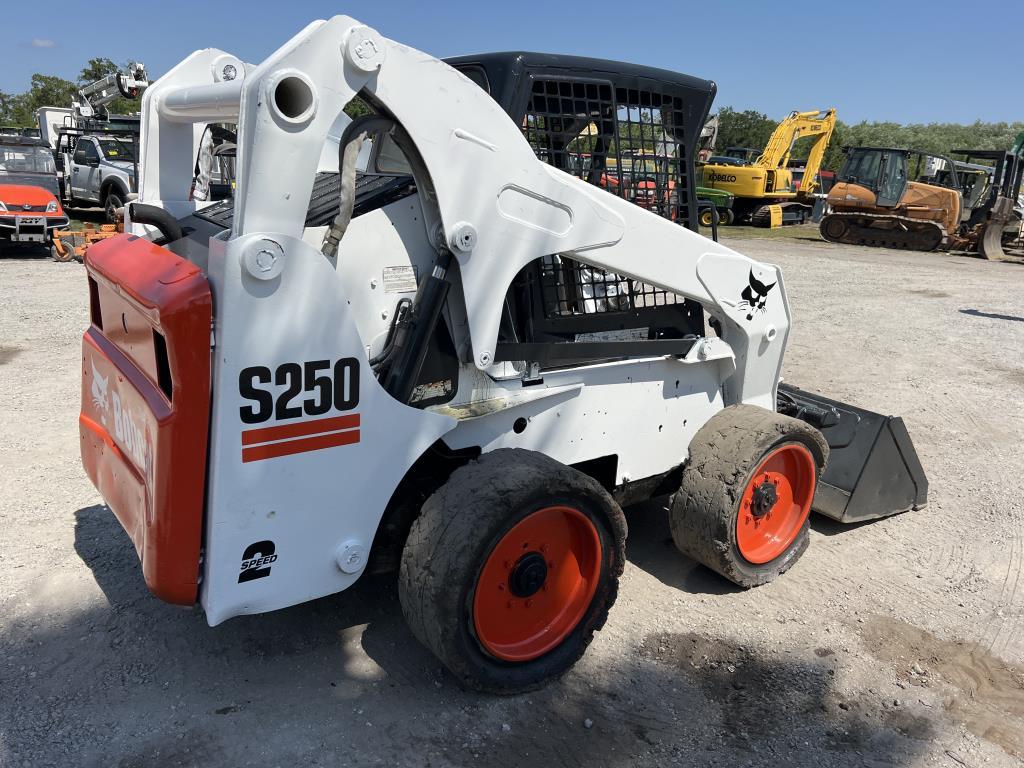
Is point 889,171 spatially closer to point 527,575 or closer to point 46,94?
point 527,575

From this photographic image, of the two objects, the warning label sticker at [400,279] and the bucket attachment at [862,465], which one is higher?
the warning label sticker at [400,279]

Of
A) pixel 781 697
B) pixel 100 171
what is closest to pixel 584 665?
pixel 781 697

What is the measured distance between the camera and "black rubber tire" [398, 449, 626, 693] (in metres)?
2.73

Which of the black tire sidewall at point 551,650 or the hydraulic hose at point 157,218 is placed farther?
the hydraulic hose at point 157,218

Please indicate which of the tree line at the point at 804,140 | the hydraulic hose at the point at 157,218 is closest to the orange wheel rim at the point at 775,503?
the hydraulic hose at the point at 157,218

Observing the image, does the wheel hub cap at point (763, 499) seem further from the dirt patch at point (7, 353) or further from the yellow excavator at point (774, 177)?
the yellow excavator at point (774, 177)

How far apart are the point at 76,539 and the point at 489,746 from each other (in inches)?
101

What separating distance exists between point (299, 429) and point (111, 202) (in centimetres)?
1509

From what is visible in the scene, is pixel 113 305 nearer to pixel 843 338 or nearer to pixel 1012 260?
pixel 843 338

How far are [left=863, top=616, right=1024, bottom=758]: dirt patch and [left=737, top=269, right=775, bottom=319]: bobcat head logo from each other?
5.19ft

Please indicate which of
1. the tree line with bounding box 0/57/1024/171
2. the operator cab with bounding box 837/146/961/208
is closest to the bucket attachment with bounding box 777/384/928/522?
the operator cab with bounding box 837/146/961/208

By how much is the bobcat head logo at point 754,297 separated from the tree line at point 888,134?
46.8 metres

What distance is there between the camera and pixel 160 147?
11.9 ft

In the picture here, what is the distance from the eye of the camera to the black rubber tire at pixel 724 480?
366cm
